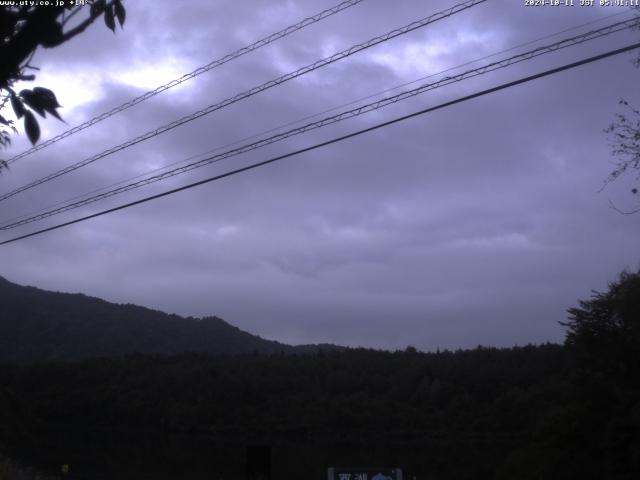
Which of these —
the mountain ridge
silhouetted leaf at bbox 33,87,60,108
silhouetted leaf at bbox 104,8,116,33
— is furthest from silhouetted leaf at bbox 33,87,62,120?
the mountain ridge

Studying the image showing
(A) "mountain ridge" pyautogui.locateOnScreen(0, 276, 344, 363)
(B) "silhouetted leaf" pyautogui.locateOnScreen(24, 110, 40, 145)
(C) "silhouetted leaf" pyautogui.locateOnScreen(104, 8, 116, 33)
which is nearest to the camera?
(B) "silhouetted leaf" pyautogui.locateOnScreen(24, 110, 40, 145)

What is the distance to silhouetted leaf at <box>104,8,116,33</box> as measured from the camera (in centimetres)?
455

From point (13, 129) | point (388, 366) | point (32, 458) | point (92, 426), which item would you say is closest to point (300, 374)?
point (388, 366)

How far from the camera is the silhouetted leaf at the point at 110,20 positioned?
455 centimetres

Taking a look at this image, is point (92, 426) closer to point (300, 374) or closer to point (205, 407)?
point (205, 407)

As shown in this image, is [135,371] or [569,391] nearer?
[569,391]

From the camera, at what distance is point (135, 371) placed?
98188 millimetres

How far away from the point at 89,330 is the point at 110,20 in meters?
140

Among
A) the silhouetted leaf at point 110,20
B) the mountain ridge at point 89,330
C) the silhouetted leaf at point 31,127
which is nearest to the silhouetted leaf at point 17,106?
the silhouetted leaf at point 31,127

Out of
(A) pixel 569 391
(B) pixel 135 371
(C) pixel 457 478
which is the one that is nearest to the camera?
(A) pixel 569 391

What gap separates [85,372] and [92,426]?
9307mm

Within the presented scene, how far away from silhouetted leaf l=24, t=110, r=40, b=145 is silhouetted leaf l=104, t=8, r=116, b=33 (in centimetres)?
69

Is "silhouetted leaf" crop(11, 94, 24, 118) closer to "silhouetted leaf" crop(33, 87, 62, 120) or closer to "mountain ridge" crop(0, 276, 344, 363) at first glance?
"silhouetted leaf" crop(33, 87, 62, 120)

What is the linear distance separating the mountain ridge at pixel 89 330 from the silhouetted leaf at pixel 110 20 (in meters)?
111
